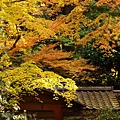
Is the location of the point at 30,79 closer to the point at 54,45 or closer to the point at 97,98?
the point at 54,45

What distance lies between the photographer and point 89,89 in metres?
7.96

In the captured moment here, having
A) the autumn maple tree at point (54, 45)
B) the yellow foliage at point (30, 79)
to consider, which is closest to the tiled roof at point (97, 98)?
the autumn maple tree at point (54, 45)

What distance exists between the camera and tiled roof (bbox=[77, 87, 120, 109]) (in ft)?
23.4

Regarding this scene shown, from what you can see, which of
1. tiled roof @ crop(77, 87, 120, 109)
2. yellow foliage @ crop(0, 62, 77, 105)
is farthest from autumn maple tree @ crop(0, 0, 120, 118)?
tiled roof @ crop(77, 87, 120, 109)

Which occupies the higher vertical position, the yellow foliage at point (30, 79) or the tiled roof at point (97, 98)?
the yellow foliage at point (30, 79)

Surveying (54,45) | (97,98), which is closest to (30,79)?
(54,45)

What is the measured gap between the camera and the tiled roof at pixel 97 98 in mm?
7133

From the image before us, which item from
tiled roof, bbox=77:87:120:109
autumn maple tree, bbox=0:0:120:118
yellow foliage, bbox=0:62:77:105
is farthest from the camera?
tiled roof, bbox=77:87:120:109

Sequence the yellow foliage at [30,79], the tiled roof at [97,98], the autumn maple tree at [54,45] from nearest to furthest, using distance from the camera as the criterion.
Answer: the autumn maple tree at [54,45]
the yellow foliage at [30,79]
the tiled roof at [97,98]

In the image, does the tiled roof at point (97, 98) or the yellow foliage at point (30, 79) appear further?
the tiled roof at point (97, 98)

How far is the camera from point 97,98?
7.51 m

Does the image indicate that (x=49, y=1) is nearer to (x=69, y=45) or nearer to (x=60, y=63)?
(x=60, y=63)

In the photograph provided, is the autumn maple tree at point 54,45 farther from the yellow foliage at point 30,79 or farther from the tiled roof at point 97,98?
the tiled roof at point 97,98

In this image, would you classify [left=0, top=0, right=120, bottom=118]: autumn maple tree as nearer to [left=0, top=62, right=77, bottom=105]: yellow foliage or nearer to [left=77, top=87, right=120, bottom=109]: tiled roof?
[left=0, top=62, right=77, bottom=105]: yellow foliage
